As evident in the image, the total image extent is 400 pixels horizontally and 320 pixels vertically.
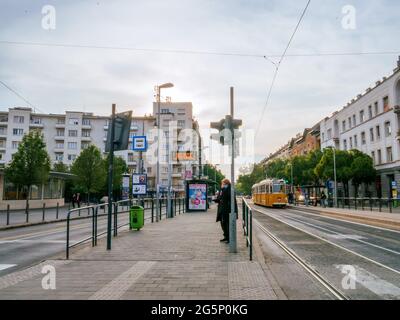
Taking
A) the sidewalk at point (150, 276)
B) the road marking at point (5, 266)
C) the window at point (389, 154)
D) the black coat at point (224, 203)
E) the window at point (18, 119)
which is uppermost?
the window at point (18, 119)

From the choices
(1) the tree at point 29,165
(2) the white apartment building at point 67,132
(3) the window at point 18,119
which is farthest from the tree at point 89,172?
(3) the window at point 18,119

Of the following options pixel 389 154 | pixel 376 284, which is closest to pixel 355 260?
pixel 376 284

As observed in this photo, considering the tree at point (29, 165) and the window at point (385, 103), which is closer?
the tree at point (29, 165)

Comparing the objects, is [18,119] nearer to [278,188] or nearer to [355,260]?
[278,188]

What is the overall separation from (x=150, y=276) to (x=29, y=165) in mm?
26243

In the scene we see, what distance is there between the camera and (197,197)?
28.5 m

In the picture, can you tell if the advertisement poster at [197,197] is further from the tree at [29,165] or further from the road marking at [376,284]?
the road marking at [376,284]

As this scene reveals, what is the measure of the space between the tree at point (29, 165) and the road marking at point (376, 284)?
27.6 meters

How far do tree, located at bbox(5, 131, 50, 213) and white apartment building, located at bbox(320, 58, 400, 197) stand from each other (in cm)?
3540

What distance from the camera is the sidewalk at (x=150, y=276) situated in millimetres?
4844

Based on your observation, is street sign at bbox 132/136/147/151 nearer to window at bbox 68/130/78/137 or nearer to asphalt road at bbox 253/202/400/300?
asphalt road at bbox 253/202/400/300

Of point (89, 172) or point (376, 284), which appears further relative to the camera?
Answer: point (89, 172)

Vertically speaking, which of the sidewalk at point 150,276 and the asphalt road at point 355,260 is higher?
the sidewalk at point 150,276

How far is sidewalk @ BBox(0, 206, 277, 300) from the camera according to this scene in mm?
4844
